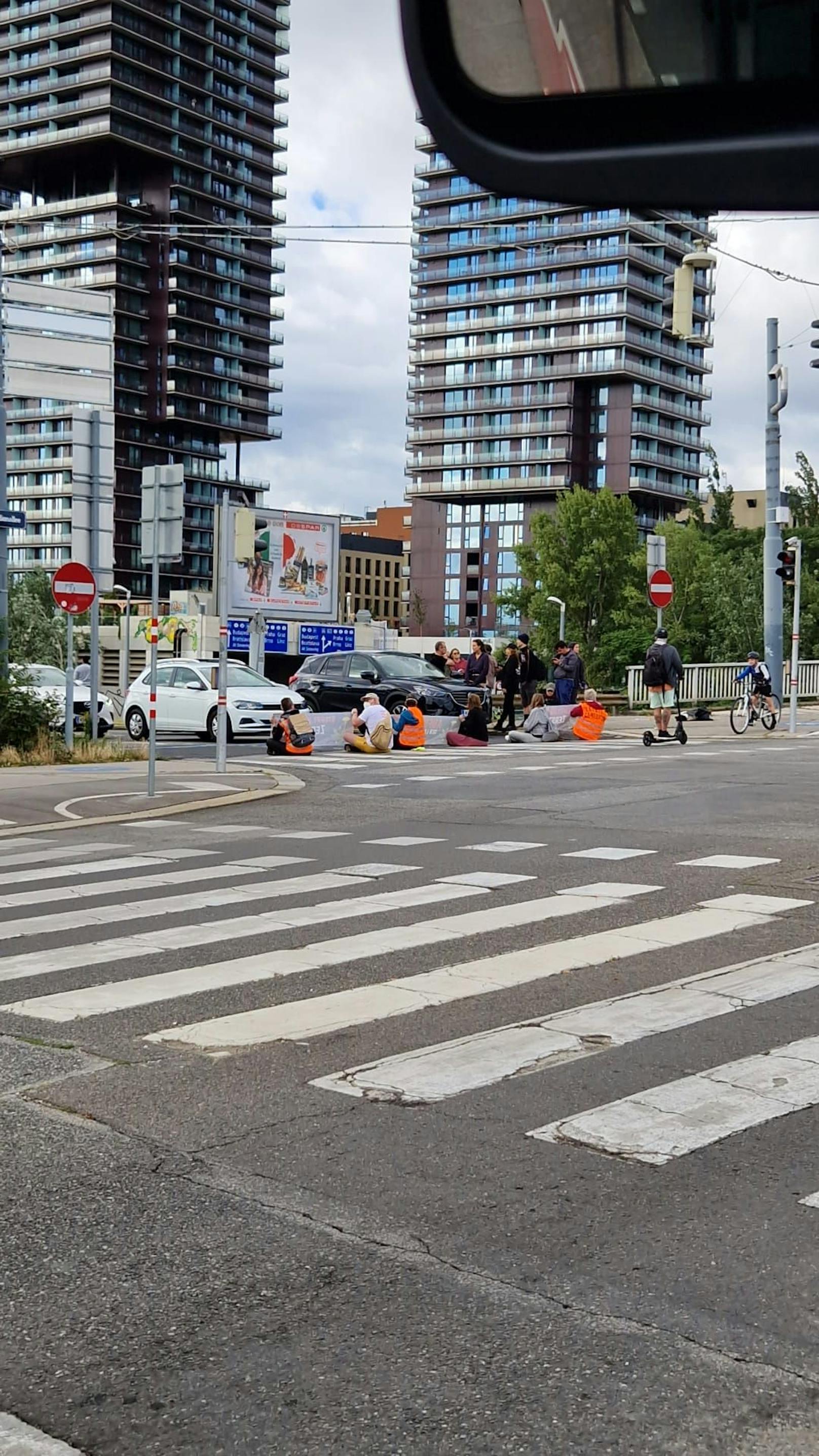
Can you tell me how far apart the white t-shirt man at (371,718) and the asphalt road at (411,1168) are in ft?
47.5

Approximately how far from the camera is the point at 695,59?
1.60 m

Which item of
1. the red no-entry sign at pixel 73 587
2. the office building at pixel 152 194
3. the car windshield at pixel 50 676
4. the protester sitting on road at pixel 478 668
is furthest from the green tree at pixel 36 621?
the office building at pixel 152 194

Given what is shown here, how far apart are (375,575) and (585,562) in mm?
106452

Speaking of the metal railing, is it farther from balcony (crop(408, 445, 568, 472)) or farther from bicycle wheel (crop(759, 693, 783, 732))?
balcony (crop(408, 445, 568, 472))

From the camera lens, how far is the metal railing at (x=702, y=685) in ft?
129

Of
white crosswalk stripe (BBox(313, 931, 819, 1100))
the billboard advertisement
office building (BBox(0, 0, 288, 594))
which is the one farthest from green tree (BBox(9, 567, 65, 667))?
office building (BBox(0, 0, 288, 594))

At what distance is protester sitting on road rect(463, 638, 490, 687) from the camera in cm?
3098

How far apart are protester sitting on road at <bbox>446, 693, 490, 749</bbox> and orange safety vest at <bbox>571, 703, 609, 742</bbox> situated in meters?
2.45

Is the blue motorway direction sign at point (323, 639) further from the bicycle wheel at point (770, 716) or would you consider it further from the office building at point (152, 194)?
the office building at point (152, 194)

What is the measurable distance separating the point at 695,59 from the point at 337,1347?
9.28 feet

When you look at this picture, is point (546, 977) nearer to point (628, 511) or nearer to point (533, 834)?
point (533, 834)

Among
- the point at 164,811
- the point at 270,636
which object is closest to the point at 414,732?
the point at 164,811

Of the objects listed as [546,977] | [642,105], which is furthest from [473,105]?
[546,977]

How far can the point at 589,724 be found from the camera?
28.9m
